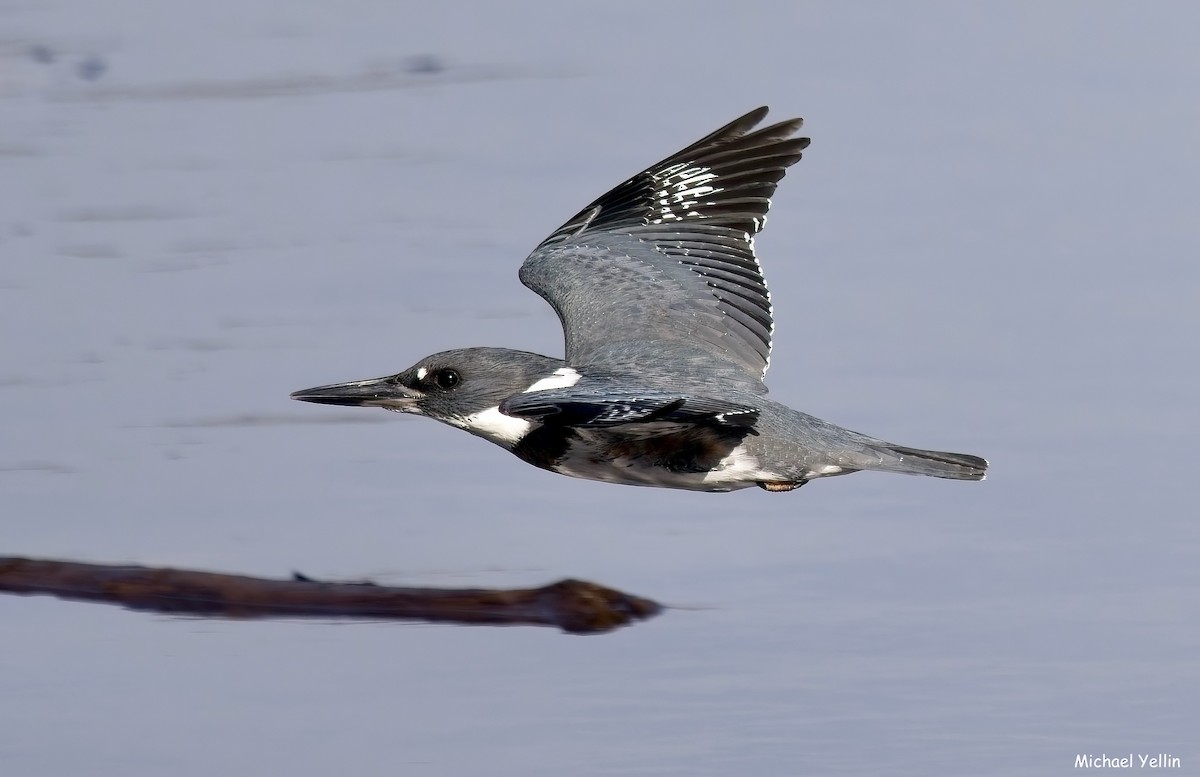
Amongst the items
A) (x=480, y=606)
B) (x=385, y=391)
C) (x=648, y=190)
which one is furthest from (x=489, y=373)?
(x=648, y=190)

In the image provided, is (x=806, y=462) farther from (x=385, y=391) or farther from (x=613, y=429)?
(x=385, y=391)

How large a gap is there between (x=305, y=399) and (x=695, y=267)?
68.7 inches

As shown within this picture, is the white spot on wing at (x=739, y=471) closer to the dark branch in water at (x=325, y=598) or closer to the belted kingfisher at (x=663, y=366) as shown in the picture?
the belted kingfisher at (x=663, y=366)

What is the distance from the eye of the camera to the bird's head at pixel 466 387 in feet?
21.6

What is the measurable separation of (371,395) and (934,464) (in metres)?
2.14

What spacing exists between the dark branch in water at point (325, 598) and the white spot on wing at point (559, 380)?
2.37 ft

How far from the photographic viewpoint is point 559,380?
640 cm

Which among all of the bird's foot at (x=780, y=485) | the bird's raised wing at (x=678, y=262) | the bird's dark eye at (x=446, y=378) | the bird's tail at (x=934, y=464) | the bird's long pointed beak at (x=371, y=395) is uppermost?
the bird's raised wing at (x=678, y=262)

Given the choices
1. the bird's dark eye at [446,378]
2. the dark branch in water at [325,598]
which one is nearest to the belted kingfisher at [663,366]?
the bird's dark eye at [446,378]

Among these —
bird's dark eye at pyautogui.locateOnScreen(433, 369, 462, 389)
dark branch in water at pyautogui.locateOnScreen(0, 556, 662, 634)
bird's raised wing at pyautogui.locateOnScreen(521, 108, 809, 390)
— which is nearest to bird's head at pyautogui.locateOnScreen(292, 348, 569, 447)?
bird's dark eye at pyautogui.locateOnScreen(433, 369, 462, 389)

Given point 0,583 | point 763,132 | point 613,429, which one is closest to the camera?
point 613,429

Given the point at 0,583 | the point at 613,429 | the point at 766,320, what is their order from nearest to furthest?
the point at 613,429, the point at 0,583, the point at 766,320

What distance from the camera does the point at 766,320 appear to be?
7117mm

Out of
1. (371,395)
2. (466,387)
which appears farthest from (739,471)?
(371,395)
